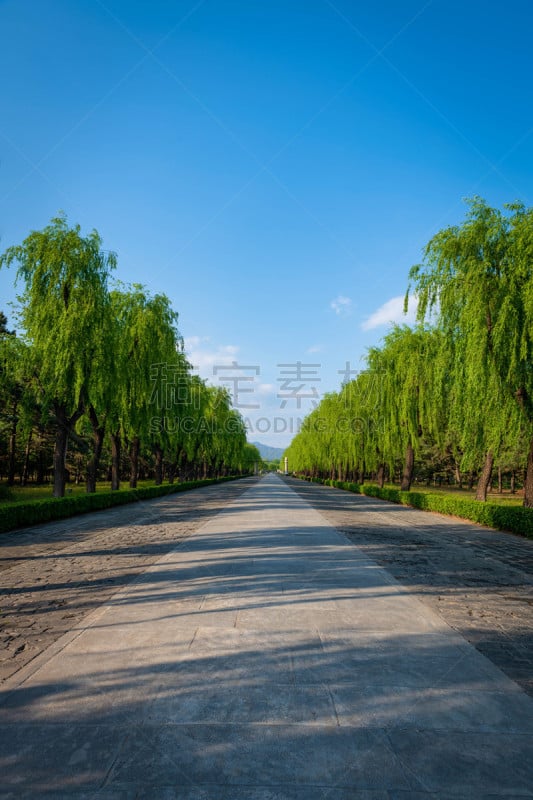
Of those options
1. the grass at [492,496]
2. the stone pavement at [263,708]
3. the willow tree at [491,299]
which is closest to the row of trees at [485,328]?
the willow tree at [491,299]

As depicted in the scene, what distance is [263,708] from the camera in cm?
286

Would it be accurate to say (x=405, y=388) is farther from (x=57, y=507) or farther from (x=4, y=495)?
(x=4, y=495)

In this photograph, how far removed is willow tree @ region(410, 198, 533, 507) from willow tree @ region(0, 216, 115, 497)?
13.0 m

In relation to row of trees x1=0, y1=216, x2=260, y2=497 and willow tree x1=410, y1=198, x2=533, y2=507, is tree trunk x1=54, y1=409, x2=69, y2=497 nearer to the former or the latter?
row of trees x1=0, y1=216, x2=260, y2=497

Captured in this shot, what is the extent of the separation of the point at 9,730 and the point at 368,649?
9.20 ft

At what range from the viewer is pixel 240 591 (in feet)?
18.2

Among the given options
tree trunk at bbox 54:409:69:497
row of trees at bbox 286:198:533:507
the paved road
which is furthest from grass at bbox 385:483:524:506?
tree trunk at bbox 54:409:69:497

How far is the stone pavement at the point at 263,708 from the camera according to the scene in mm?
2219

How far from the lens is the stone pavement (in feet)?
7.28

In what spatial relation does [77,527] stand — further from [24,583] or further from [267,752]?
[267,752]

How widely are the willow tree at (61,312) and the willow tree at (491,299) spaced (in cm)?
1298

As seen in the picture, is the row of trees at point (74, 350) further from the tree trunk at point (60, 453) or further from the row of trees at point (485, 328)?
the row of trees at point (485, 328)

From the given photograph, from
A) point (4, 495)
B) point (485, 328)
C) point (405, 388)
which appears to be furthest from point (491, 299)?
point (4, 495)

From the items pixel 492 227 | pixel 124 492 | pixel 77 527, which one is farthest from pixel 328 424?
pixel 77 527
